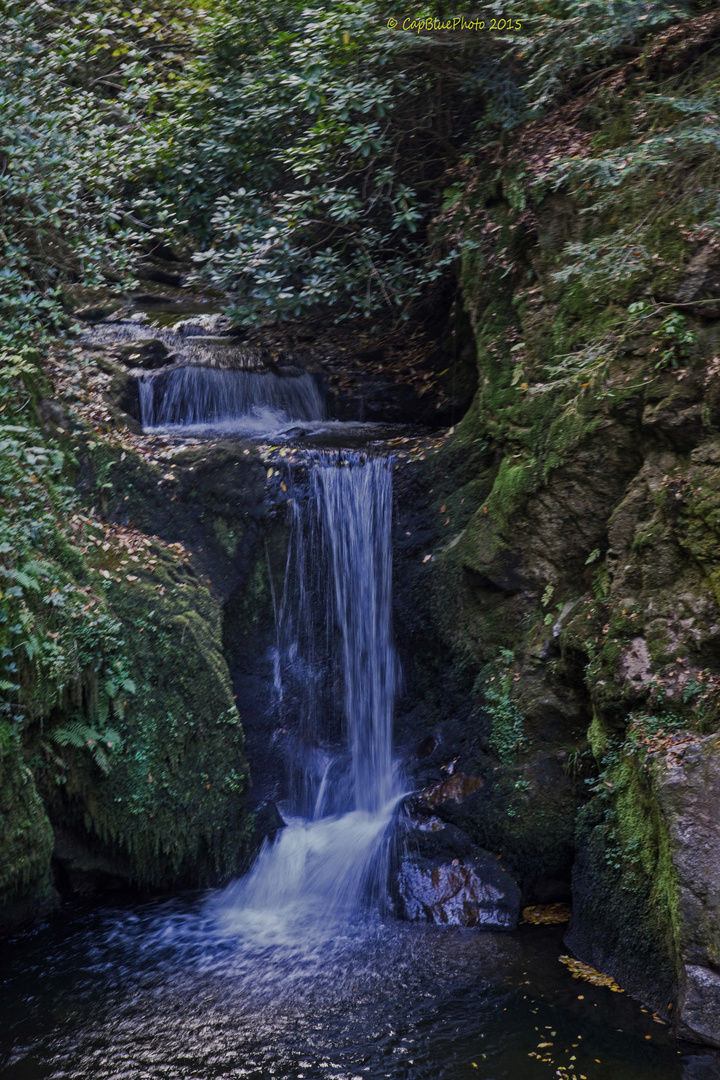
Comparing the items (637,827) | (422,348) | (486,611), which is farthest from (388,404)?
(637,827)

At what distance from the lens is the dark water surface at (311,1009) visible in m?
4.45

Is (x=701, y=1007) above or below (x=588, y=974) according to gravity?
above

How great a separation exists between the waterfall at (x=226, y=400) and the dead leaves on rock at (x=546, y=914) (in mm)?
6367

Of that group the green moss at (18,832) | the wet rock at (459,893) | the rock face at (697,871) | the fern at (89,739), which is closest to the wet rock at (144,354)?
the fern at (89,739)

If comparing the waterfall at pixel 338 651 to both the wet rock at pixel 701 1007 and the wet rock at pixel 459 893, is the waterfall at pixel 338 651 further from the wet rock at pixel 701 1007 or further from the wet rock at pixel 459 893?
the wet rock at pixel 701 1007

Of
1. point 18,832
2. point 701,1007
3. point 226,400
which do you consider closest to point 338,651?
point 18,832

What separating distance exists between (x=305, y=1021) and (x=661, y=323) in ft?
17.7

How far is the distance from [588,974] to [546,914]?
86 cm

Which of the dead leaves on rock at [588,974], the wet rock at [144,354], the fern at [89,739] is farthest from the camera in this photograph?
the wet rock at [144,354]

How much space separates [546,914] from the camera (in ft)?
20.3

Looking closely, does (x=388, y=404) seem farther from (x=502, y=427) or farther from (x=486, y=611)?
(x=486, y=611)

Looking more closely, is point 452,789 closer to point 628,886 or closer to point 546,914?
point 546,914

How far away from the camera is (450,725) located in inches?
287

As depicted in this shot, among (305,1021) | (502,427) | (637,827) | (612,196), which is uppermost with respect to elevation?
(612,196)
